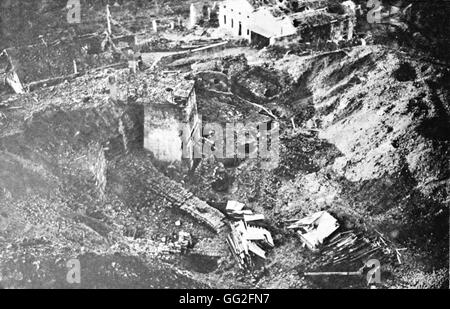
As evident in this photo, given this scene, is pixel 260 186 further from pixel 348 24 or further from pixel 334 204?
pixel 348 24

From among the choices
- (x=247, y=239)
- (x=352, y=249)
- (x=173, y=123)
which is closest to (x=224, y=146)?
(x=173, y=123)

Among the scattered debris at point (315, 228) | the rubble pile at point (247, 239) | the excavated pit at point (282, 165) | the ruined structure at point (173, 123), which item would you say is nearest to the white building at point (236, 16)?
the excavated pit at point (282, 165)

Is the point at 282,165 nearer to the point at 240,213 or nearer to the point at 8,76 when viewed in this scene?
the point at 240,213

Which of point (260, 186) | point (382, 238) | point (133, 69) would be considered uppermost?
point (133, 69)
